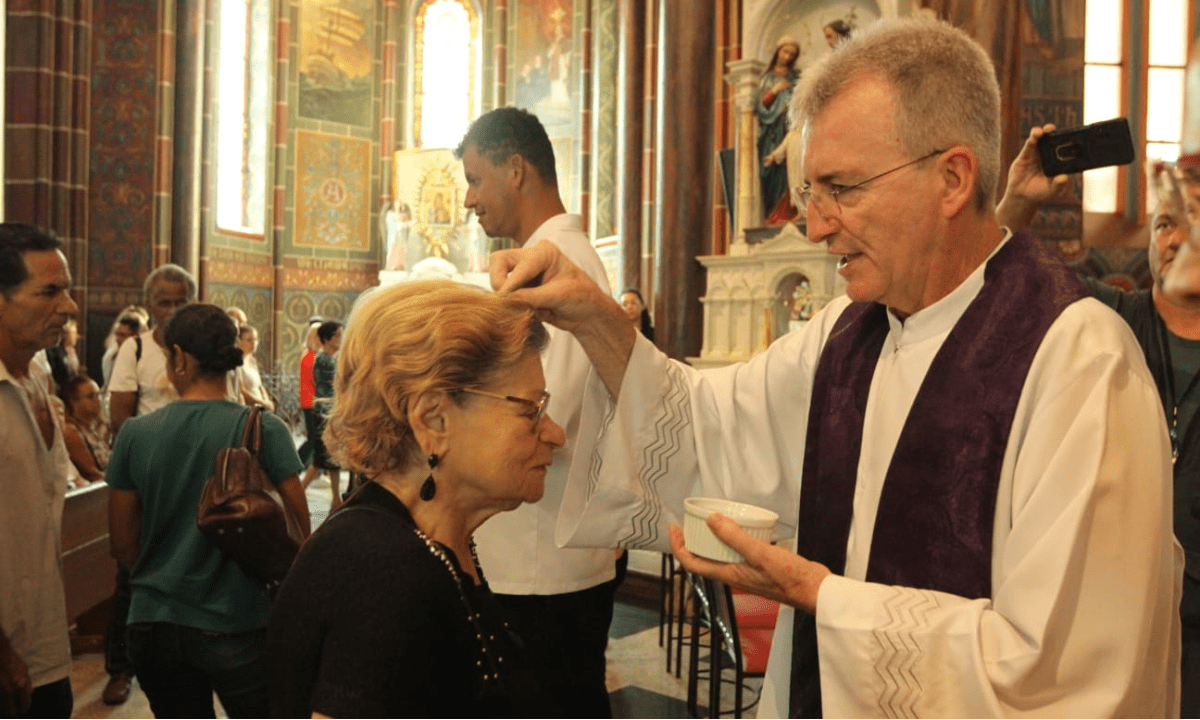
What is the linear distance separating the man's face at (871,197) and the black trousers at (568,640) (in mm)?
1151

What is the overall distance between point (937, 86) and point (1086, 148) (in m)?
0.56

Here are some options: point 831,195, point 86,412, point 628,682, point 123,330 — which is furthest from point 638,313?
point 831,195

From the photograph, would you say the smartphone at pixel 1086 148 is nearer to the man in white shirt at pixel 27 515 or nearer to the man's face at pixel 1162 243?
the man's face at pixel 1162 243

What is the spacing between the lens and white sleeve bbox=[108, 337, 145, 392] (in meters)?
4.93

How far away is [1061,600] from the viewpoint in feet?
4.25

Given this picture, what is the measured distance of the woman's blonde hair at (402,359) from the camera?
161 centimetres

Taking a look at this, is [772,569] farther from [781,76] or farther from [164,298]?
[781,76]

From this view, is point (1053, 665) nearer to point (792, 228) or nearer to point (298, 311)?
point (792, 228)

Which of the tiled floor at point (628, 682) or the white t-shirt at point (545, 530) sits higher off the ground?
the white t-shirt at point (545, 530)

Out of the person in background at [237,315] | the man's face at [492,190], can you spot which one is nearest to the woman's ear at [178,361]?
the man's face at [492,190]

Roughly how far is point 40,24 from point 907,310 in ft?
35.6

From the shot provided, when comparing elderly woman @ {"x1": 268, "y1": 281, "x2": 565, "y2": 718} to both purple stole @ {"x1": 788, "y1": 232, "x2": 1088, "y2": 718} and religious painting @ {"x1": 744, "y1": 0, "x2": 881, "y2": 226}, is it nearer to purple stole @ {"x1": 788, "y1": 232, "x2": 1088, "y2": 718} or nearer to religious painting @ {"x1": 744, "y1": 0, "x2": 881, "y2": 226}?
purple stole @ {"x1": 788, "y1": 232, "x2": 1088, "y2": 718}

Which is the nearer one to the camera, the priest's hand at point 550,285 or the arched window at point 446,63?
the priest's hand at point 550,285

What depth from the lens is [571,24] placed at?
16.7 m
